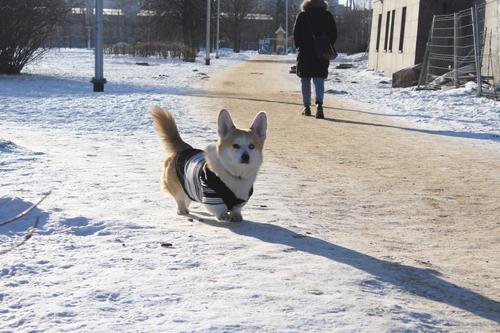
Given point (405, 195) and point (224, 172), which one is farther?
point (405, 195)

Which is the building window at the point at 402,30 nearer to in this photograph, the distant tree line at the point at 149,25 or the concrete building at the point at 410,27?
the concrete building at the point at 410,27

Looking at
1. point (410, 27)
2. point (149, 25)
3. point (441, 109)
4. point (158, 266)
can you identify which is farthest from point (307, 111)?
point (149, 25)

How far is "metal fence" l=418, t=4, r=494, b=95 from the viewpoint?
18234mm

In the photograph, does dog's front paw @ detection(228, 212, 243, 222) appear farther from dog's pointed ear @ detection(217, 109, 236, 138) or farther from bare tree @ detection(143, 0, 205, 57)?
bare tree @ detection(143, 0, 205, 57)

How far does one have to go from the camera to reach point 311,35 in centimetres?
1141

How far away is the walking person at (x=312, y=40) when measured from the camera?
37.1 feet

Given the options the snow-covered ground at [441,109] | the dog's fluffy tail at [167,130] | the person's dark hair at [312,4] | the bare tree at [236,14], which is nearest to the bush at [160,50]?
the snow-covered ground at [441,109]

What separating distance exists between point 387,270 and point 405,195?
2297 mm

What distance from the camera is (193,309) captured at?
2793mm

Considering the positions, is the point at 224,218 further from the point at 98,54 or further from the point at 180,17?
the point at 180,17

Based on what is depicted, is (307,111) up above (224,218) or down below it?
above

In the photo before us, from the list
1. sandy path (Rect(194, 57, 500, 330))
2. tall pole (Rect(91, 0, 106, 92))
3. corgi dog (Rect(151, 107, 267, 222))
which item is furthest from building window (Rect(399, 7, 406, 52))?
corgi dog (Rect(151, 107, 267, 222))

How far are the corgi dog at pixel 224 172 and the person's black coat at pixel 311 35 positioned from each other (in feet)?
22.5

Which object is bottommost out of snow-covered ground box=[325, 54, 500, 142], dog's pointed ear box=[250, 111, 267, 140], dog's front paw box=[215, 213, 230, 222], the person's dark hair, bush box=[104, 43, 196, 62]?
dog's front paw box=[215, 213, 230, 222]
